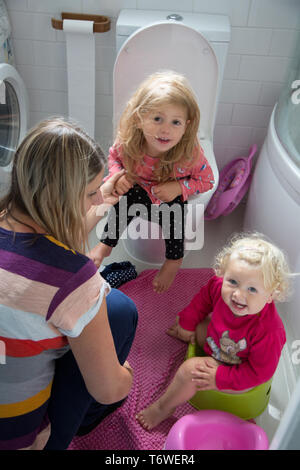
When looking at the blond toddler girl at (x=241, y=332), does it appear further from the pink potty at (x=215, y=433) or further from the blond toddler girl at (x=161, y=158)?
the blond toddler girl at (x=161, y=158)

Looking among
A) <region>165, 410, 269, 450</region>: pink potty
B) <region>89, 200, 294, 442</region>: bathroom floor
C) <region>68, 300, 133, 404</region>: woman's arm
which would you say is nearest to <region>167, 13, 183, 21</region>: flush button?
<region>89, 200, 294, 442</region>: bathroom floor

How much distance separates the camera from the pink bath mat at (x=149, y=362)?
114 cm

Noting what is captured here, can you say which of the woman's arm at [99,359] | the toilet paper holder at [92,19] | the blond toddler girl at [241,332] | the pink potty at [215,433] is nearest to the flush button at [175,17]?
the toilet paper holder at [92,19]

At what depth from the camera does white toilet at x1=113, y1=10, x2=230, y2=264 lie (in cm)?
146

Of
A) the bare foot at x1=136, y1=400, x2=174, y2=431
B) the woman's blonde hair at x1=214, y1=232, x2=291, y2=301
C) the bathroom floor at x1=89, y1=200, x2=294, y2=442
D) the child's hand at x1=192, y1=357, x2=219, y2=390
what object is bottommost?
the bathroom floor at x1=89, y1=200, x2=294, y2=442

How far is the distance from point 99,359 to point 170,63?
112 centimetres

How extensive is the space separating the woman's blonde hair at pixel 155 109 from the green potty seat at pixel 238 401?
619 mm

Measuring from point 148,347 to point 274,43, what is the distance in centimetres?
125

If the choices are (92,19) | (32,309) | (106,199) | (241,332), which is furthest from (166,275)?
(92,19)

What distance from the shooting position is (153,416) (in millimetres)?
1160

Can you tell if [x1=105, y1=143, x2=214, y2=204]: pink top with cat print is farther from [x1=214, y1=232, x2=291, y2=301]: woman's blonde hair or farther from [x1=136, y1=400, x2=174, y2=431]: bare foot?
[x1=136, y1=400, x2=174, y2=431]: bare foot

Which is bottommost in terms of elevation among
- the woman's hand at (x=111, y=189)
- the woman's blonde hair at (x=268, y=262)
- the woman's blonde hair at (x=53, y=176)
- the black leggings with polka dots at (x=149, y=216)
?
the black leggings with polka dots at (x=149, y=216)

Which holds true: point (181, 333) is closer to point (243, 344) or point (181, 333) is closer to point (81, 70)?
point (243, 344)

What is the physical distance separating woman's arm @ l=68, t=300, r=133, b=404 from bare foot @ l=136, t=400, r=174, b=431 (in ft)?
1.07
